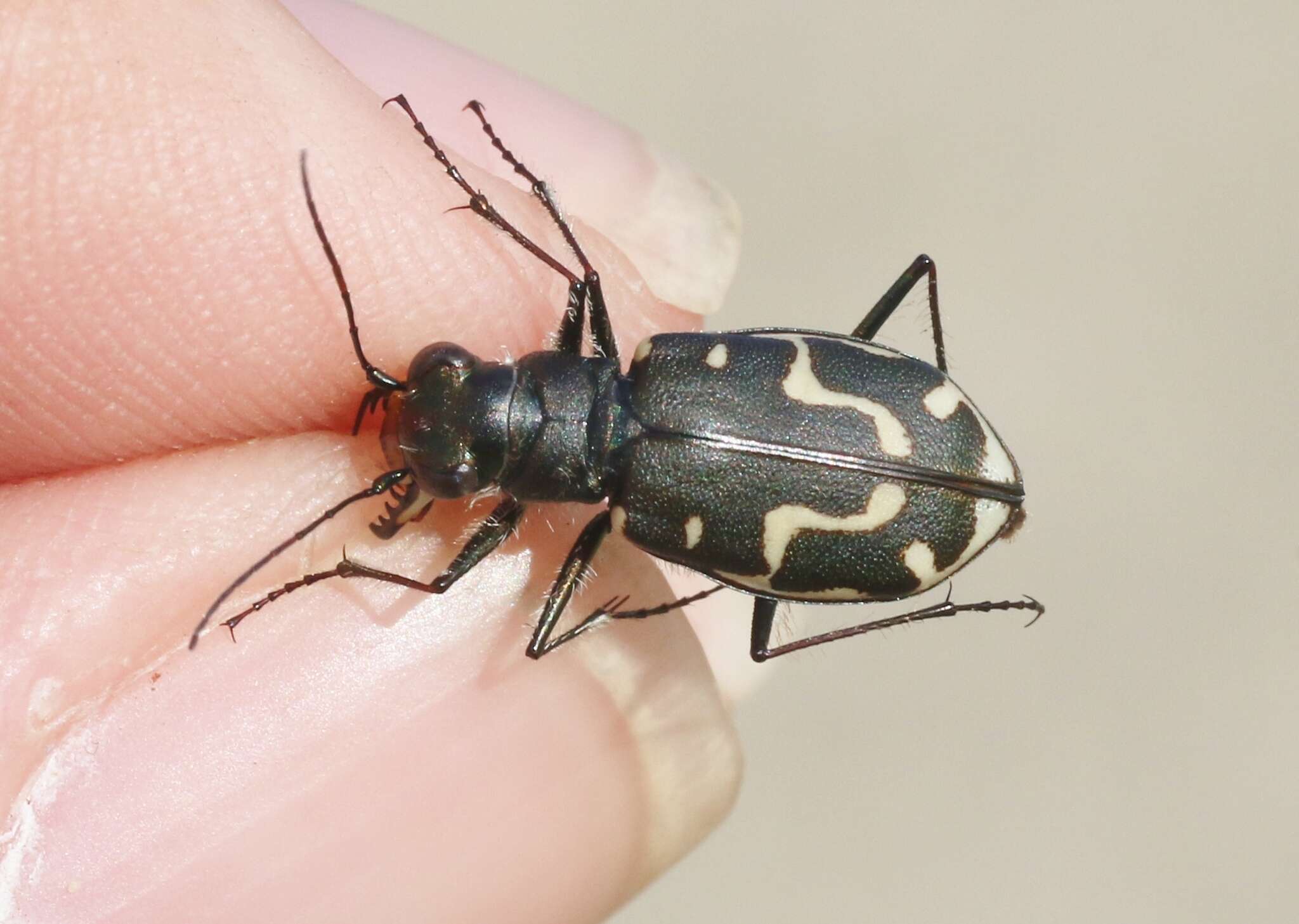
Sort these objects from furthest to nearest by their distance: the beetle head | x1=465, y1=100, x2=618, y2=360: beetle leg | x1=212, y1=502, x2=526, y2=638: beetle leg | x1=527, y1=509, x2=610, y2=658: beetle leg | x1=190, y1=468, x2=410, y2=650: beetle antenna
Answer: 1. x1=465, y1=100, x2=618, y2=360: beetle leg
2. x1=527, y1=509, x2=610, y2=658: beetle leg
3. the beetle head
4. x1=212, y1=502, x2=526, y2=638: beetle leg
5. x1=190, y1=468, x2=410, y2=650: beetle antenna

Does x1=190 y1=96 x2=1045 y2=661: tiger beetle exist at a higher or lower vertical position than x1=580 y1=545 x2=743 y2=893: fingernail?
higher

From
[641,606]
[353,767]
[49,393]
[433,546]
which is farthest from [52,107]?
[641,606]

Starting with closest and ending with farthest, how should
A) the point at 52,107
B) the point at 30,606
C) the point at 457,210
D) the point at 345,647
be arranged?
the point at 52,107, the point at 30,606, the point at 345,647, the point at 457,210

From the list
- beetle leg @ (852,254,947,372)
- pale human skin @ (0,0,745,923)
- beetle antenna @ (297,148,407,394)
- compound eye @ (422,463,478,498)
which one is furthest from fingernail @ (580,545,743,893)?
beetle leg @ (852,254,947,372)

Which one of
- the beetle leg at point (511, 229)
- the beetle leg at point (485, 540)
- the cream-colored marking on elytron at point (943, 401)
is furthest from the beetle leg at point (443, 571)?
the cream-colored marking on elytron at point (943, 401)

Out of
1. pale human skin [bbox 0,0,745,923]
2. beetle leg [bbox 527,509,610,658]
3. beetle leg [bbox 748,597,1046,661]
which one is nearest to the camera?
pale human skin [bbox 0,0,745,923]

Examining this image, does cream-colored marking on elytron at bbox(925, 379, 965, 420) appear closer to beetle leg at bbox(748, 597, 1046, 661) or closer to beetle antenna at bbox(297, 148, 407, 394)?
beetle leg at bbox(748, 597, 1046, 661)

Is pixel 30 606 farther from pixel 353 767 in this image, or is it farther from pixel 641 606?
pixel 641 606

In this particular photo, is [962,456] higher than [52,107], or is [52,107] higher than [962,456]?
[52,107]
